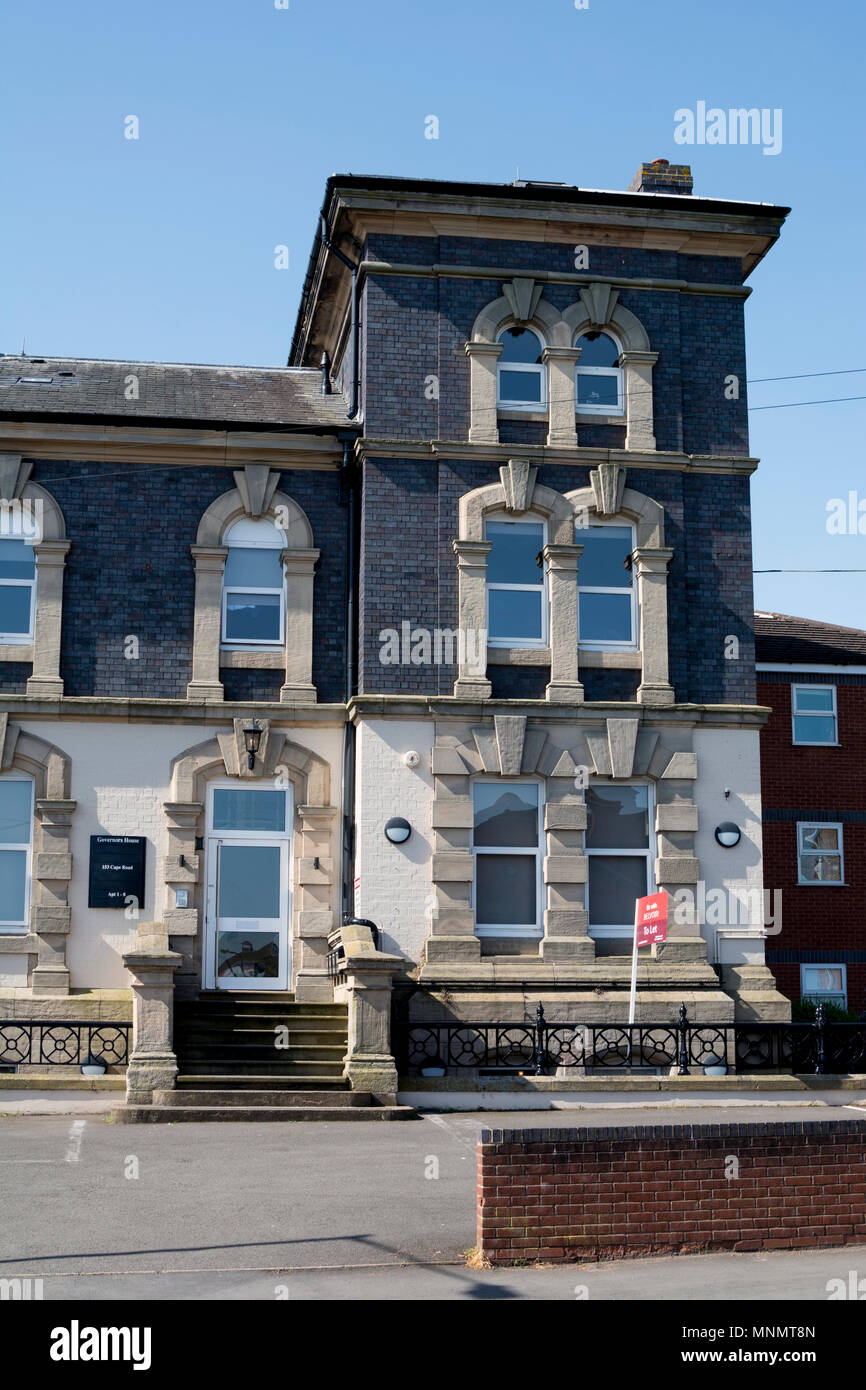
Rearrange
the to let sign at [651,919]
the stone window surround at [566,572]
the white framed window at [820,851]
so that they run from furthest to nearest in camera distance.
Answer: the white framed window at [820,851], the stone window surround at [566,572], the to let sign at [651,919]

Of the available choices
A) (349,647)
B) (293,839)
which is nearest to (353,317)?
(349,647)

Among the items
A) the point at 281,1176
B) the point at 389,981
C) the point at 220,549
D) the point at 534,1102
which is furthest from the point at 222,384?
the point at 281,1176

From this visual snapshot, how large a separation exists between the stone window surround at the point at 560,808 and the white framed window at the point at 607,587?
51.6 inches

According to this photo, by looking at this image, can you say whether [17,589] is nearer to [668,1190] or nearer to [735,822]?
[735,822]

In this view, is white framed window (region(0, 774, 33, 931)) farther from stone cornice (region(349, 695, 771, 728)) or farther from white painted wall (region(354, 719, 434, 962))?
stone cornice (region(349, 695, 771, 728))

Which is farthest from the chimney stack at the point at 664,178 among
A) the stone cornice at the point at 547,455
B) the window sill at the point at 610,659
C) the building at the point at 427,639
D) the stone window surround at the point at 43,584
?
the stone window surround at the point at 43,584

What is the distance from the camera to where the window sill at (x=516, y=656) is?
71.8ft

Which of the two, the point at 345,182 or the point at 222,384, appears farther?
the point at 222,384

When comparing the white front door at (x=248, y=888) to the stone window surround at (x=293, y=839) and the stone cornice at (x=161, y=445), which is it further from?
the stone cornice at (x=161, y=445)

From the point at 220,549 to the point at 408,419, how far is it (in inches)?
121

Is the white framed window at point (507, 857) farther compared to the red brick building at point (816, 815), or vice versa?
the red brick building at point (816, 815)

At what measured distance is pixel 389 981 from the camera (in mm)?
18500
